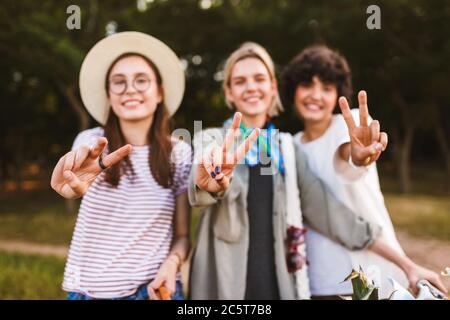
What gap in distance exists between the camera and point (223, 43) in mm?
14539

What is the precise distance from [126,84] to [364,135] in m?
1.07

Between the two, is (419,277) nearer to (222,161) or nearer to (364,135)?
(364,135)

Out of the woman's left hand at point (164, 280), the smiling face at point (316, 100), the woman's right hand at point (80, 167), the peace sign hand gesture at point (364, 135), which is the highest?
the smiling face at point (316, 100)

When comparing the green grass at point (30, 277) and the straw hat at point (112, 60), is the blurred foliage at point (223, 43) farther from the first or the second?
the straw hat at point (112, 60)

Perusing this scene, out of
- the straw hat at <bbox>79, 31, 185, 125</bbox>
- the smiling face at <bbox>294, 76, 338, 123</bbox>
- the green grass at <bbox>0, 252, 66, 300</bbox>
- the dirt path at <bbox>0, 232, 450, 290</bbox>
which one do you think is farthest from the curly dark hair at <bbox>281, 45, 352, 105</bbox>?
the dirt path at <bbox>0, 232, 450, 290</bbox>

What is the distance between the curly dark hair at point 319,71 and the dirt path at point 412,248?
15.2ft

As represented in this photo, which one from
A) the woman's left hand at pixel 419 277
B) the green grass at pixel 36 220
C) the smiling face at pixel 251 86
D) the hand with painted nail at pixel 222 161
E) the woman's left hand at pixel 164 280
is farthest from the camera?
the green grass at pixel 36 220

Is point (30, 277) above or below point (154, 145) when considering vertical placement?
below

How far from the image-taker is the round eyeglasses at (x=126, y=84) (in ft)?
6.98

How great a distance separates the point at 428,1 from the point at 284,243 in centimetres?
1200

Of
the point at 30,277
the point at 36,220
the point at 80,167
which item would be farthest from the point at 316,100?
the point at 36,220

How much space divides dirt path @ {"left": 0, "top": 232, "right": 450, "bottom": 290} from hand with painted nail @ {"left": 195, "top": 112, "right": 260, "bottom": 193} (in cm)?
529

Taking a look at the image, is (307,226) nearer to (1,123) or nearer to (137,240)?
(137,240)

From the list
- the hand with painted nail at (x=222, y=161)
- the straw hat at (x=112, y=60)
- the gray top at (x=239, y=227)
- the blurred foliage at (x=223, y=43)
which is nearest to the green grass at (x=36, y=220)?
the blurred foliage at (x=223, y=43)
